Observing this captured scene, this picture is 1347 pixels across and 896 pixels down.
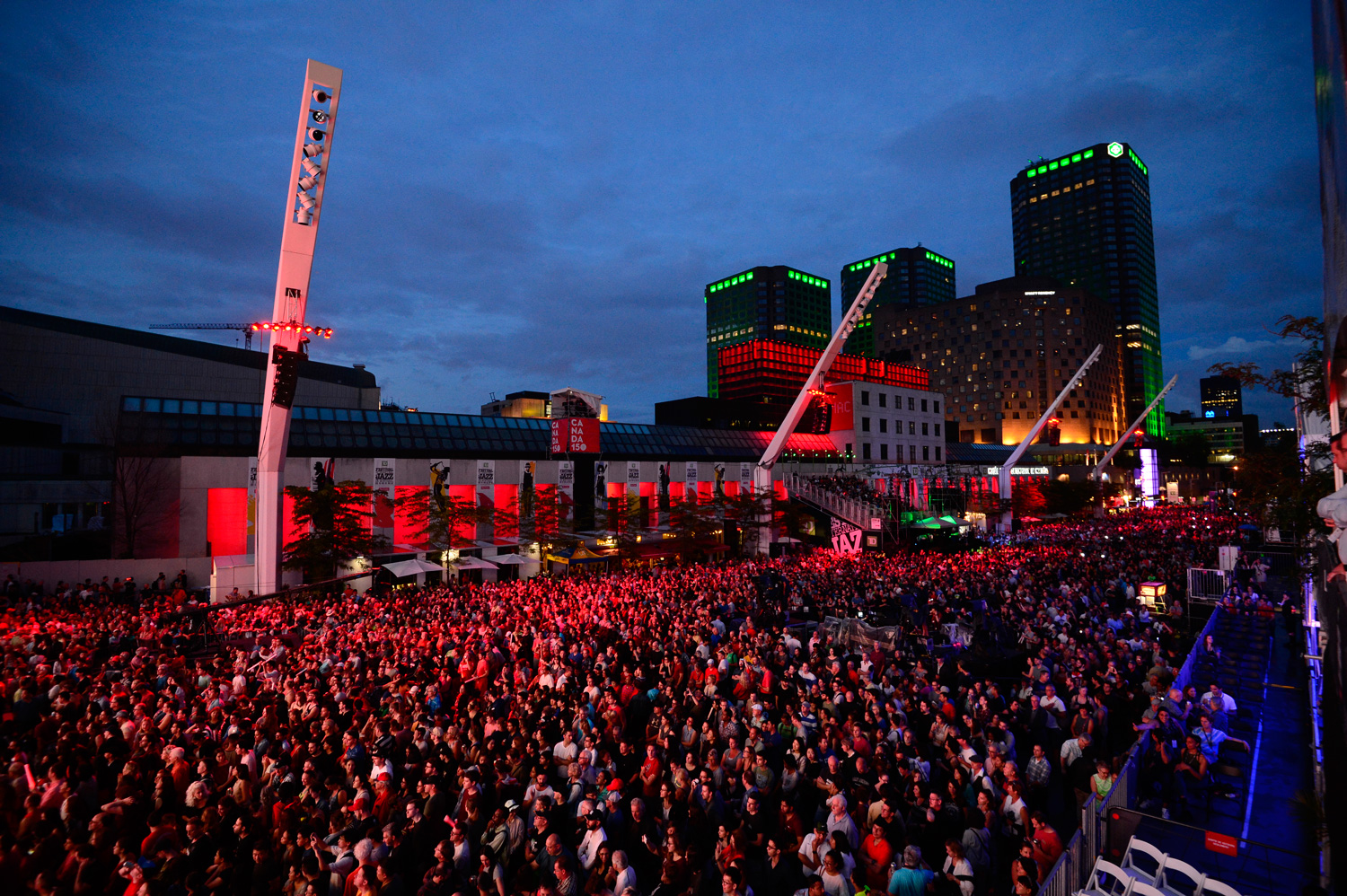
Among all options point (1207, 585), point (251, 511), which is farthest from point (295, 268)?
point (1207, 585)

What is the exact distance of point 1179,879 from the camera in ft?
22.8

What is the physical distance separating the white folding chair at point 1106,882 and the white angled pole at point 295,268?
2176 centimetres

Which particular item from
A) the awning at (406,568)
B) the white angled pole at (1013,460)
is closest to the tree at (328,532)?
the awning at (406,568)

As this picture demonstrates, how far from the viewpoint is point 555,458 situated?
132ft

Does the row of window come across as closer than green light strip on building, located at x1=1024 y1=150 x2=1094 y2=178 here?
Yes

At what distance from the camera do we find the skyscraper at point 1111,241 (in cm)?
14125

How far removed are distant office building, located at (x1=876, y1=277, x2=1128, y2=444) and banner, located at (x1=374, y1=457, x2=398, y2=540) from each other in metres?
99.9

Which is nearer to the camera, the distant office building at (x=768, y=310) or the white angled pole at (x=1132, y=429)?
the white angled pole at (x=1132, y=429)

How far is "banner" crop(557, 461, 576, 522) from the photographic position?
1422 inches

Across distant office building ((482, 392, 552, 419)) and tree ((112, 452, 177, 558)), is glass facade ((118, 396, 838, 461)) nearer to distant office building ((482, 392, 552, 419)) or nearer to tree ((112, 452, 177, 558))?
tree ((112, 452, 177, 558))

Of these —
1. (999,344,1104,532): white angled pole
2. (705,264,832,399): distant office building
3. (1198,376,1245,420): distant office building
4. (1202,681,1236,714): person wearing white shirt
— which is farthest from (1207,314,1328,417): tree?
(705,264,832,399): distant office building

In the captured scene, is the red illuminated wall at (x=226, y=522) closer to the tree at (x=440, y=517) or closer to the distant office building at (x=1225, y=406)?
the tree at (x=440, y=517)

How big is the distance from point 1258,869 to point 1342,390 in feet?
22.3

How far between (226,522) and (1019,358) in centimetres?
12312
